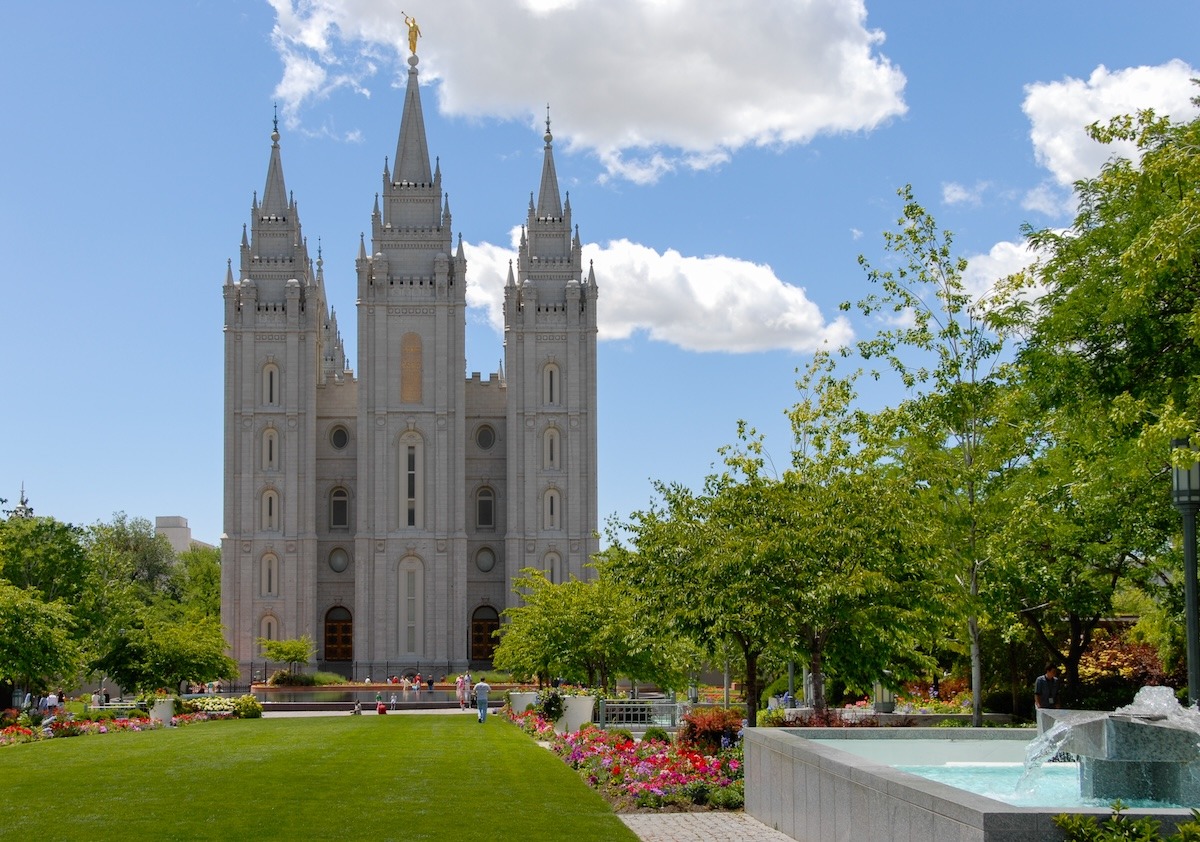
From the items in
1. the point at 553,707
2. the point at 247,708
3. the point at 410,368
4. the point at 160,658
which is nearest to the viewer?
the point at 553,707

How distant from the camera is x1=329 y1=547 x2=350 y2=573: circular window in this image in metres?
72.8

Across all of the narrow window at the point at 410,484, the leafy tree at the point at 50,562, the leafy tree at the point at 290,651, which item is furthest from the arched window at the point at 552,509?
the leafy tree at the point at 50,562

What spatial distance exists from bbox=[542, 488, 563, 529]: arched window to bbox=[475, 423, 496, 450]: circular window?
187 inches

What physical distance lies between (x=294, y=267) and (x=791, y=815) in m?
63.5

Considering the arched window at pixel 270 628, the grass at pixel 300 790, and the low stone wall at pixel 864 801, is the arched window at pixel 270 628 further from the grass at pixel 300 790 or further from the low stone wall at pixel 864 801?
the low stone wall at pixel 864 801

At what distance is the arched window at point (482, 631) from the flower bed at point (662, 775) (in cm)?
5131

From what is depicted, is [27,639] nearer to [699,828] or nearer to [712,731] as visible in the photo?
[712,731]

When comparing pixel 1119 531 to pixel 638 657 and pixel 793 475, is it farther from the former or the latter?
pixel 638 657

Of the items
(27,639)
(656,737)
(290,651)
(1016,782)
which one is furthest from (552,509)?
(1016,782)

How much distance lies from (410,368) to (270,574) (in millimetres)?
12370

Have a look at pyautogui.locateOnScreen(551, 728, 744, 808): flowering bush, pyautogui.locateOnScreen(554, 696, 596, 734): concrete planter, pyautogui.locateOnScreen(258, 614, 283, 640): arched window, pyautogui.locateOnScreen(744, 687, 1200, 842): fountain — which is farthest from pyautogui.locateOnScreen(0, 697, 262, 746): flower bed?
pyautogui.locateOnScreen(258, 614, 283, 640): arched window

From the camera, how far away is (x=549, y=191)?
7462cm

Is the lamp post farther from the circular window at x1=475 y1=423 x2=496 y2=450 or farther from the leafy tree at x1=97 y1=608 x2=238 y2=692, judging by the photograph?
the circular window at x1=475 y1=423 x2=496 y2=450

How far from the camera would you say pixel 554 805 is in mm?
15859
